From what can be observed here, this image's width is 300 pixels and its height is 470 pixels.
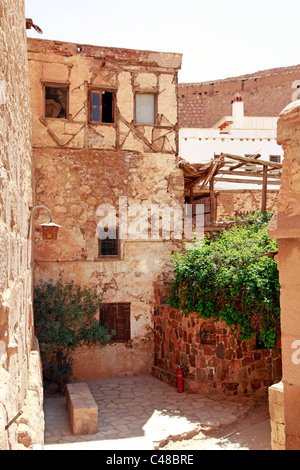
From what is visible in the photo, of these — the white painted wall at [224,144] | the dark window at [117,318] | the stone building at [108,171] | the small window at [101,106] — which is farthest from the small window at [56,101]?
the white painted wall at [224,144]

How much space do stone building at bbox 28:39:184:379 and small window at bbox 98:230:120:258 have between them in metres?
0.03

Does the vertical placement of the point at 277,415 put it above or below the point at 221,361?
above

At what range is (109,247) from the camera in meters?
11.9

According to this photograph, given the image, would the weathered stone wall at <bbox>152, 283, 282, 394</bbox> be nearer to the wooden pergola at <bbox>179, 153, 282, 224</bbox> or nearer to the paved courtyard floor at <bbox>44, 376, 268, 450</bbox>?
the paved courtyard floor at <bbox>44, 376, 268, 450</bbox>

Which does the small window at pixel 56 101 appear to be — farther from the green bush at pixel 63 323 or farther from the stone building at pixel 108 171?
the green bush at pixel 63 323

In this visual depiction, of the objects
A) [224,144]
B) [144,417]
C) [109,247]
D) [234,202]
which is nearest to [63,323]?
[109,247]

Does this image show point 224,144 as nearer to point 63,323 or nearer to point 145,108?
point 145,108

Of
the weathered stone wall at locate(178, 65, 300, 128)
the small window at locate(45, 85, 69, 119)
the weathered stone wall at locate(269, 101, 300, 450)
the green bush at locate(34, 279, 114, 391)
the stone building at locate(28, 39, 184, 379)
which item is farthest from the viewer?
the weathered stone wall at locate(178, 65, 300, 128)

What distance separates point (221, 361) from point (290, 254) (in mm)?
6355

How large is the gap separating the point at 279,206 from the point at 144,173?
813 centimetres

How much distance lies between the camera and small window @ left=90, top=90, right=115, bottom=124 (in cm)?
1184

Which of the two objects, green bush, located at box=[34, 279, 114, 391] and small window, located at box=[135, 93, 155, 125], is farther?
small window, located at box=[135, 93, 155, 125]

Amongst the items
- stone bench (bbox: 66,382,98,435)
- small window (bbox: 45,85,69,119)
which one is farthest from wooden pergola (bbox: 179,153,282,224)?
stone bench (bbox: 66,382,98,435)

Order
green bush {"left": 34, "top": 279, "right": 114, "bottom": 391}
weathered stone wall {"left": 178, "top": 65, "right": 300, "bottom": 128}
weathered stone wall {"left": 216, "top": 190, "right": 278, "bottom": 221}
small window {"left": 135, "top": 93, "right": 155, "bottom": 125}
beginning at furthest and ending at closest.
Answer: weathered stone wall {"left": 178, "top": 65, "right": 300, "bottom": 128} < weathered stone wall {"left": 216, "top": 190, "right": 278, "bottom": 221} < small window {"left": 135, "top": 93, "right": 155, "bottom": 125} < green bush {"left": 34, "top": 279, "right": 114, "bottom": 391}
